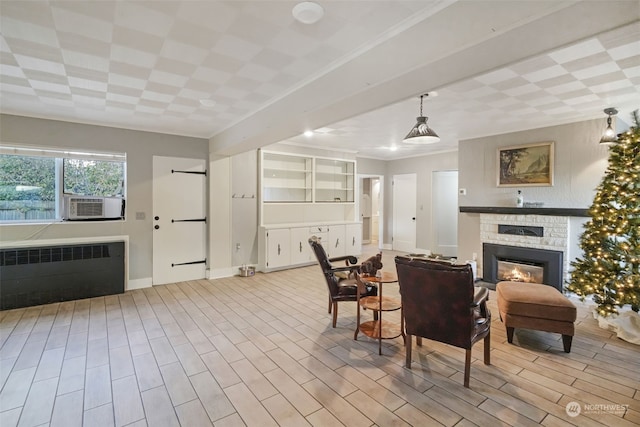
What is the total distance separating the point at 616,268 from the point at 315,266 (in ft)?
15.0

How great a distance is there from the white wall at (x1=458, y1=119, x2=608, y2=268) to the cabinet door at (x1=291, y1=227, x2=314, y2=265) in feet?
9.87

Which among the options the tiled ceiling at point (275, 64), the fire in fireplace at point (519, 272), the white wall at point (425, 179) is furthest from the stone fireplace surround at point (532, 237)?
the white wall at point (425, 179)

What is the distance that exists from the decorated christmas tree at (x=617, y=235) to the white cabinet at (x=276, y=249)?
4436 mm

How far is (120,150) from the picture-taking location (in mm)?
4711

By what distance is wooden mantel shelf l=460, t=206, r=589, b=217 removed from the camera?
433cm

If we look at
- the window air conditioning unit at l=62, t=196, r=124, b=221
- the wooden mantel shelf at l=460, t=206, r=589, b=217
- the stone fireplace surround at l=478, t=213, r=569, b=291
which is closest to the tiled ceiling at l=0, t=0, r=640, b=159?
the window air conditioning unit at l=62, t=196, r=124, b=221

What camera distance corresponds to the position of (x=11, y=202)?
4195mm

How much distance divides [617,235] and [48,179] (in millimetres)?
7351

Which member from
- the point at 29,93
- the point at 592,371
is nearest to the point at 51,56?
the point at 29,93

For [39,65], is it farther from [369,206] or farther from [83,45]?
[369,206]

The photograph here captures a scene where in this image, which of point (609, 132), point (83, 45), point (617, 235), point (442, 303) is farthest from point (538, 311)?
point (83, 45)

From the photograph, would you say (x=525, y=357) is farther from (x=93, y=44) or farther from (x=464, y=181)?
(x=93, y=44)

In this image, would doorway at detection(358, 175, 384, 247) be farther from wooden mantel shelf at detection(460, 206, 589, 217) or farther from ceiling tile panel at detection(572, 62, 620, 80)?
ceiling tile panel at detection(572, 62, 620, 80)

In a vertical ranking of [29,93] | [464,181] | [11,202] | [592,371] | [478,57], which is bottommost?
[592,371]
